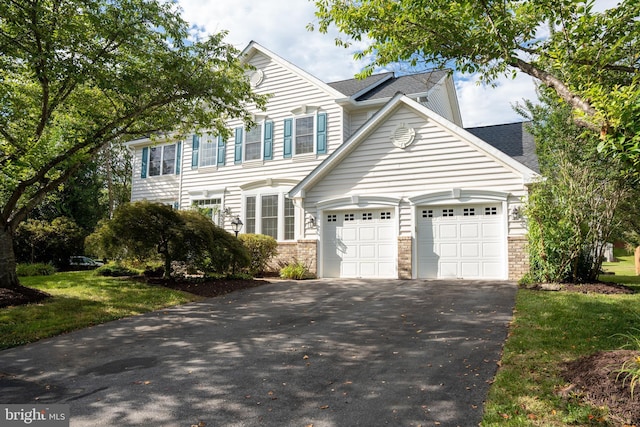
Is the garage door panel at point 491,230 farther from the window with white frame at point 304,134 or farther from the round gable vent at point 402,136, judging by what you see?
the window with white frame at point 304,134

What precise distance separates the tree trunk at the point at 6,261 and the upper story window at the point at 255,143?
948 centimetres

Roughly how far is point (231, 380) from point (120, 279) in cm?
924

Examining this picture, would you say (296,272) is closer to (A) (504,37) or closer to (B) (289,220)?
(B) (289,220)

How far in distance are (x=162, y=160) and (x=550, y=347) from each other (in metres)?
19.3

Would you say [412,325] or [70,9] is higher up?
[70,9]

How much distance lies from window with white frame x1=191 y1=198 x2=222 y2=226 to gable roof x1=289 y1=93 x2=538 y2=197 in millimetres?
4786

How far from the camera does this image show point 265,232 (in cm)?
1686

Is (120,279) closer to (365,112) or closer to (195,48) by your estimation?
(195,48)

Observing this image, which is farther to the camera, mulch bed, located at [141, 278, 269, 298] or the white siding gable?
the white siding gable

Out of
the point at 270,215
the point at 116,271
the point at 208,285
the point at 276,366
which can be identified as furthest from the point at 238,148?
the point at 276,366

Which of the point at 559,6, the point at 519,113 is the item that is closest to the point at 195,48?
the point at 559,6

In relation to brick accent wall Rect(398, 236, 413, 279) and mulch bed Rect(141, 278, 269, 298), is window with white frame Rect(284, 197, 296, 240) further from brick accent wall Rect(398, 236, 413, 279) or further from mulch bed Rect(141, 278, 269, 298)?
brick accent wall Rect(398, 236, 413, 279)

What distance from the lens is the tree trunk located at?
9516mm

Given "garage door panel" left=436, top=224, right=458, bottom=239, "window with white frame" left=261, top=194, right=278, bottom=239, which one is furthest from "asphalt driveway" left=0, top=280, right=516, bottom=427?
"window with white frame" left=261, top=194, right=278, bottom=239
